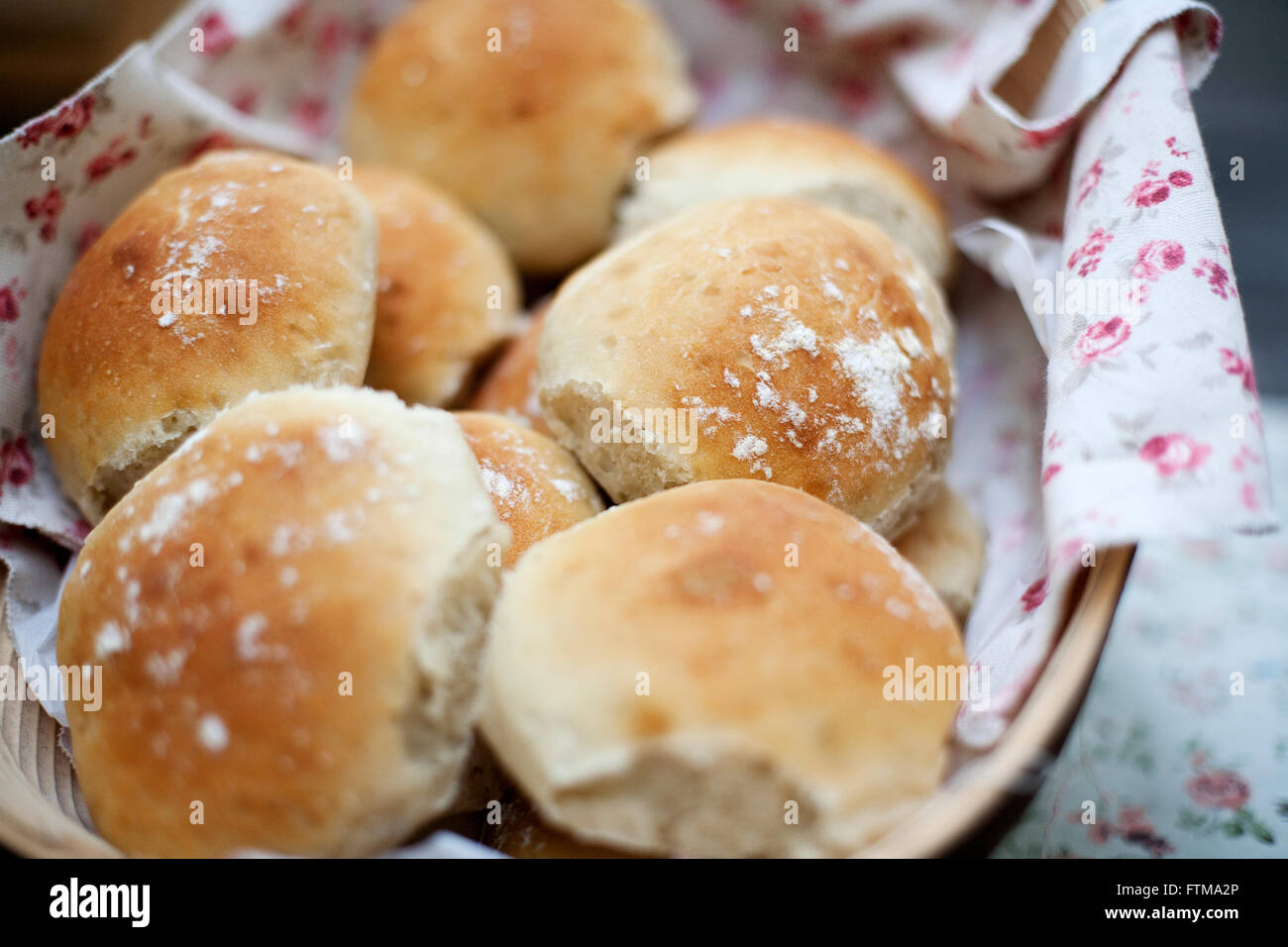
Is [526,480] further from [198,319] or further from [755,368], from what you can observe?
[198,319]

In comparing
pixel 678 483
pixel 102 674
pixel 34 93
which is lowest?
pixel 102 674

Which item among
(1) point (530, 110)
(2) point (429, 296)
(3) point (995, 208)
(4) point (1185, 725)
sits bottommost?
(4) point (1185, 725)

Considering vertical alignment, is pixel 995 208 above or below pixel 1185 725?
above

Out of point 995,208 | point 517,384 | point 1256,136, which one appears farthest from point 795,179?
point 1256,136

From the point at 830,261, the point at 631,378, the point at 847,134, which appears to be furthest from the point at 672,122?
the point at 631,378

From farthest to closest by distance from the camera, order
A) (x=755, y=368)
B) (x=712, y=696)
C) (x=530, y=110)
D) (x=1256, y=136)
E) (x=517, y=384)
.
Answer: (x=1256, y=136)
(x=530, y=110)
(x=517, y=384)
(x=755, y=368)
(x=712, y=696)

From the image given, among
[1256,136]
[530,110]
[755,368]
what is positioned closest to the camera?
[755,368]

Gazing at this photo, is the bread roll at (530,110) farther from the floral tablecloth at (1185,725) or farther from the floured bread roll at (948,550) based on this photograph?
the floral tablecloth at (1185,725)

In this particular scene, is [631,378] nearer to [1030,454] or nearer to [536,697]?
[536,697]
